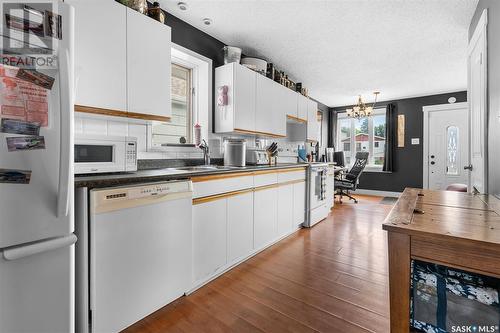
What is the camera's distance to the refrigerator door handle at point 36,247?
944 millimetres

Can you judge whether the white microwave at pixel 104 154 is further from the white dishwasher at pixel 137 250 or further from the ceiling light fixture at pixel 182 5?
the ceiling light fixture at pixel 182 5

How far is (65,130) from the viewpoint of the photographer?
106 cm

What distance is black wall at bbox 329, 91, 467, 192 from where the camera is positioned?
19.5 feet

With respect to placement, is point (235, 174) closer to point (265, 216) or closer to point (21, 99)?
point (265, 216)

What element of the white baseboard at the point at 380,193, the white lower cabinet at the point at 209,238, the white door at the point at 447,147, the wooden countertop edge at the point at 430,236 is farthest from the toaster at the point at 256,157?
the white door at the point at 447,147

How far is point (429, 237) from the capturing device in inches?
36.1

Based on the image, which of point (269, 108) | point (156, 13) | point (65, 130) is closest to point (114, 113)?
point (65, 130)

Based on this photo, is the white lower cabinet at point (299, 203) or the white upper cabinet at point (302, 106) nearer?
the white lower cabinet at point (299, 203)

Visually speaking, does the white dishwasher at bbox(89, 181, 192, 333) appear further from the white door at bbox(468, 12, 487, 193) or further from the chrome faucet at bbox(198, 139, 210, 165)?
the white door at bbox(468, 12, 487, 193)

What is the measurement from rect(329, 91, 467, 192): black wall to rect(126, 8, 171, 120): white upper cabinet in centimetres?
612

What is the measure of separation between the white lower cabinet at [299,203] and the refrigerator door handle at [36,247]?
2.63 metres

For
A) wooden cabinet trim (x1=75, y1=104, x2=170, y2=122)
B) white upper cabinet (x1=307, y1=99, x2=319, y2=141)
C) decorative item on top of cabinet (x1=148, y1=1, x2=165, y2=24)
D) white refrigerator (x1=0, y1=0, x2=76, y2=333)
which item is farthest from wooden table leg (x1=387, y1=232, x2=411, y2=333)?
white upper cabinet (x1=307, y1=99, x2=319, y2=141)

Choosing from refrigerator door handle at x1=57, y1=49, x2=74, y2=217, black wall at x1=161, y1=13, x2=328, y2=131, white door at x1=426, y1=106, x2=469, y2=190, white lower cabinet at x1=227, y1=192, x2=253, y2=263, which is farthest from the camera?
white door at x1=426, y1=106, x2=469, y2=190

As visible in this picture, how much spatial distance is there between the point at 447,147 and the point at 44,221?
7.11 metres
